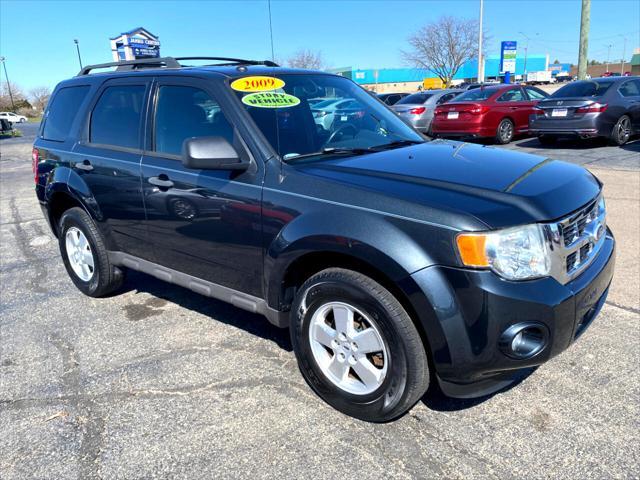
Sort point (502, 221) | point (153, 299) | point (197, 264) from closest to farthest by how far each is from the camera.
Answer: point (502, 221), point (197, 264), point (153, 299)

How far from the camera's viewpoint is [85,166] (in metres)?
4.27

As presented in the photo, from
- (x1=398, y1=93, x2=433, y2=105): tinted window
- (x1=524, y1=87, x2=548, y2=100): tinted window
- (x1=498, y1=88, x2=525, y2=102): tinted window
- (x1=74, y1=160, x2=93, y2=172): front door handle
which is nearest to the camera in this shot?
(x1=74, y1=160, x2=93, y2=172): front door handle

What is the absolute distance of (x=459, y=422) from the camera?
2.83 meters

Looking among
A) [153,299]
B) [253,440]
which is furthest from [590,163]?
[253,440]

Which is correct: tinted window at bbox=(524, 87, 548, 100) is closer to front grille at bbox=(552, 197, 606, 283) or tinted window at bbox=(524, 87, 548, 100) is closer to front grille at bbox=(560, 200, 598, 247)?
front grille at bbox=(552, 197, 606, 283)

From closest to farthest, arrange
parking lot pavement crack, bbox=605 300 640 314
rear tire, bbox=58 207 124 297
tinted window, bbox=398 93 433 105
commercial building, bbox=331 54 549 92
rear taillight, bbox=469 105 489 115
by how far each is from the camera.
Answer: parking lot pavement crack, bbox=605 300 640 314 < rear tire, bbox=58 207 124 297 < rear taillight, bbox=469 105 489 115 < tinted window, bbox=398 93 433 105 < commercial building, bbox=331 54 549 92

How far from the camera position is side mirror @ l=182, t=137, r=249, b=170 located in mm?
2969

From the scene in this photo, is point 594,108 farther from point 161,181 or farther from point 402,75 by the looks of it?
point 402,75

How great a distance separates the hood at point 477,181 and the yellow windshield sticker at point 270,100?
0.56 m

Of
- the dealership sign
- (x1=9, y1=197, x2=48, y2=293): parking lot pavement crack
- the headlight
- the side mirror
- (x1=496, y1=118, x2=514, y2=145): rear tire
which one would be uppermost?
the dealership sign

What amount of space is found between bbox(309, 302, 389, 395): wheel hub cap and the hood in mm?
662

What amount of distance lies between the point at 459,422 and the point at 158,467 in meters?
1.56

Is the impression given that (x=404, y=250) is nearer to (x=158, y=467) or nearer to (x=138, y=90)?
(x=158, y=467)

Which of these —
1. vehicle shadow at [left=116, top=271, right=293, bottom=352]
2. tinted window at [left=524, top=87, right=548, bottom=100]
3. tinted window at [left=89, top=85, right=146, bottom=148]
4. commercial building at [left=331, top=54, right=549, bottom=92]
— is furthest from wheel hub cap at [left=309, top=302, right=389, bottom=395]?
commercial building at [left=331, top=54, right=549, bottom=92]
